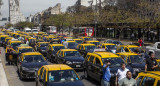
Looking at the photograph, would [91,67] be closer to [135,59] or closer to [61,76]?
[135,59]

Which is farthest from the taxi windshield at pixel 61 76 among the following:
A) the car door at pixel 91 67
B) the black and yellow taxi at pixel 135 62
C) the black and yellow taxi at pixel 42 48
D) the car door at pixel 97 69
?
the black and yellow taxi at pixel 42 48

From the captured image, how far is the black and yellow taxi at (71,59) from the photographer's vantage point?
1893 centimetres

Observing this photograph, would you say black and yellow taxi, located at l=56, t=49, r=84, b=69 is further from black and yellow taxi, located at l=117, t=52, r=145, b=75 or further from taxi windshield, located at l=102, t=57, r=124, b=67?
taxi windshield, located at l=102, t=57, r=124, b=67

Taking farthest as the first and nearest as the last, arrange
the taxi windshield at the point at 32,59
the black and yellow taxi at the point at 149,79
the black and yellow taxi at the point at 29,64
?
the taxi windshield at the point at 32,59, the black and yellow taxi at the point at 29,64, the black and yellow taxi at the point at 149,79

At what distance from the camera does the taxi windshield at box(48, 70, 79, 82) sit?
10.9m

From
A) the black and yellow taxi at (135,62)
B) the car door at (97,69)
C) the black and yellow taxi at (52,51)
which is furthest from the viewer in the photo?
the black and yellow taxi at (52,51)

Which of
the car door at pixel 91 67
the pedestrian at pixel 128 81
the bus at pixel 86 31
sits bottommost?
the car door at pixel 91 67

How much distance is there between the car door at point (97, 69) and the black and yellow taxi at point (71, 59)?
13.1 ft

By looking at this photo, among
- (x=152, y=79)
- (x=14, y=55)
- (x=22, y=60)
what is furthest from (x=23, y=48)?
(x=152, y=79)

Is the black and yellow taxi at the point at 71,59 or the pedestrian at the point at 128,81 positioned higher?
the pedestrian at the point at 128,81

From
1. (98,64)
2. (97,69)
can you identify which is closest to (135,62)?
(98,64)

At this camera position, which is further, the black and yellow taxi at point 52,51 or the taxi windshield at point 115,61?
the black and yellow taxi at point 52,51

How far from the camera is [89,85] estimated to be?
1481 cm

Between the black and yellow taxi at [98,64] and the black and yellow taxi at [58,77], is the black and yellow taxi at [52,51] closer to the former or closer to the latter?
the black and yellow taxi at [98,64]
